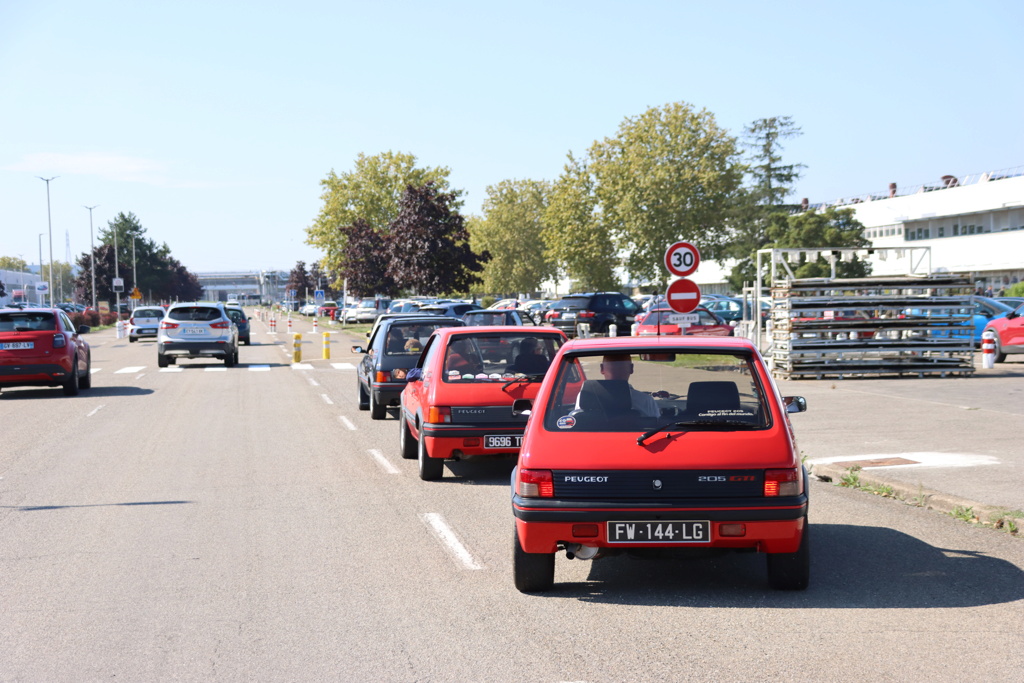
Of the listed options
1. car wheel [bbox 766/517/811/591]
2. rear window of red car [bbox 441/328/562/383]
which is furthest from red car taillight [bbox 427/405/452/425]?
car wheel [bbox 766/517/811/591]

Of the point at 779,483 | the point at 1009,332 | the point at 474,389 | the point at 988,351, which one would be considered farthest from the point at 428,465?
the point at 1009,332

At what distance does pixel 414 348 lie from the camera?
1549 cm

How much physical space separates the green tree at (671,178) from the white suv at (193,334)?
39225 mm

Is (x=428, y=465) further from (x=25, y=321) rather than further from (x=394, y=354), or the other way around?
(x=25, y=321)

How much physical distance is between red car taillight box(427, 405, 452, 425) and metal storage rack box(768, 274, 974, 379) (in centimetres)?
1397

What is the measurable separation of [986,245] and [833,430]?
55207mm

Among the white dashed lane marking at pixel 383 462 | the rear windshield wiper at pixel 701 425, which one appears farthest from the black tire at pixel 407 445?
the rear windshield wiper at pixel 701 425

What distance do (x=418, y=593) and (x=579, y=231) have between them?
6527 centimetres

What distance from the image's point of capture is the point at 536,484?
603 cm

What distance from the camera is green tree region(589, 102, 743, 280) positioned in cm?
6562

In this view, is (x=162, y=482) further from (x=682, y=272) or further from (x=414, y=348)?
(x=682, y=272)

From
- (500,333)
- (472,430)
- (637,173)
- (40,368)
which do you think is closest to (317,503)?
(472,430)

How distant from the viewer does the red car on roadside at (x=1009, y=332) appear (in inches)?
1040

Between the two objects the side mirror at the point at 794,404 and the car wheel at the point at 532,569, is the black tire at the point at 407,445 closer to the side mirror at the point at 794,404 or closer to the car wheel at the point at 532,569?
the side mirror at the point at 794,404
